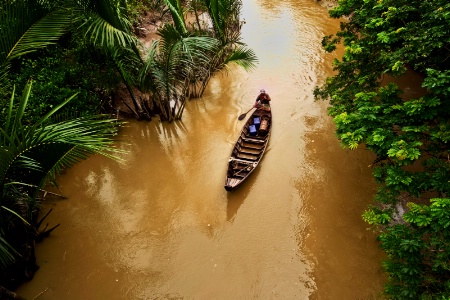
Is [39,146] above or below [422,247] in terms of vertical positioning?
above

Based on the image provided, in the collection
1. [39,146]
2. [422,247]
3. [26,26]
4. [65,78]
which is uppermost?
[26,26]

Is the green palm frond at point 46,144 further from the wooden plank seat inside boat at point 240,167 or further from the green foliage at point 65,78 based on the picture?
the wooden plank seat inside boat at point 240,167

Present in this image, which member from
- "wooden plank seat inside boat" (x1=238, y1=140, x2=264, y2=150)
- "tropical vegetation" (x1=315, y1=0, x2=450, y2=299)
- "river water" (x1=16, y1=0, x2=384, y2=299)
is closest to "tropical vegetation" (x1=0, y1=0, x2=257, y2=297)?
"river water" (x1=16, y1=0, x2=384, y2=299)

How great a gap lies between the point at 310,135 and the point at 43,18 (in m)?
6.41

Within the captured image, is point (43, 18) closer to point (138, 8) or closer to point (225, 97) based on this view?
point (225, 97)

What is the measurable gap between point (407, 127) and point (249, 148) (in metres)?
3.90

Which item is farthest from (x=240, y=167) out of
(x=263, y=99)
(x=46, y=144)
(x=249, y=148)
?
(x=46, y=144)

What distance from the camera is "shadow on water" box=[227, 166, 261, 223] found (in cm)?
640

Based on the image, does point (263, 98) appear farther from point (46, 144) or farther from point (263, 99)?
point (46, 144)

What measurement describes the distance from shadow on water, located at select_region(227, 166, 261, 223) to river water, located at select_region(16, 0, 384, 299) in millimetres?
23

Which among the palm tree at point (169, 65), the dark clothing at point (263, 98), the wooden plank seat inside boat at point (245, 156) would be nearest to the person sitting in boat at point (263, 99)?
the dark clothing at point (263, 98)

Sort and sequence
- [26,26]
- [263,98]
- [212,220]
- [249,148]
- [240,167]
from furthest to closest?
[263,98]
[249,148]
[240,167]
[212,220]
[26,26]

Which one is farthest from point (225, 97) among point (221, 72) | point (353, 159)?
point (353, 159)

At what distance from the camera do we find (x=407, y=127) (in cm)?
432
